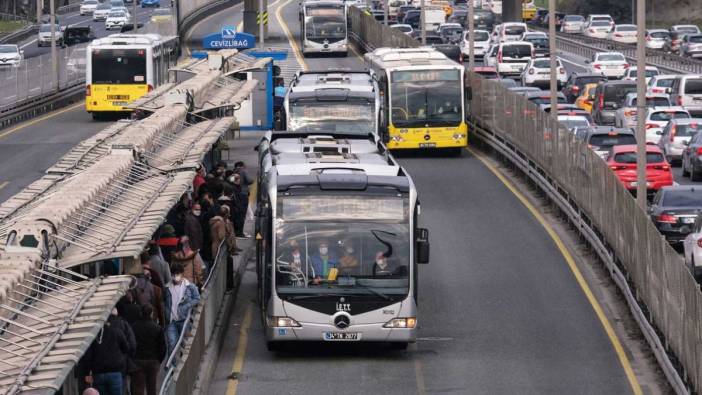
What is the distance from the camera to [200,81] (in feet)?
131

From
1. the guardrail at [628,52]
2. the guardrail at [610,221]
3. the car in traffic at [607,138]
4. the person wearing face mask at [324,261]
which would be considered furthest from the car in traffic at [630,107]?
the person wearing face mask at [324,261]

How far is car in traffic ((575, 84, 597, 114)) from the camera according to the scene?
6145cm

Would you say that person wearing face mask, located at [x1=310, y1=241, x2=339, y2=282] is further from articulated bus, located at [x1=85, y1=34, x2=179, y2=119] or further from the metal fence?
articulated bus, located at [x1=85, y1=34, x2=179, y2=119]

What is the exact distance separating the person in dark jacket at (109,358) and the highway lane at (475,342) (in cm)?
584

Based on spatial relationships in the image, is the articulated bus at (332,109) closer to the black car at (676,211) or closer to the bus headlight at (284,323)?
the black car at (676,211)

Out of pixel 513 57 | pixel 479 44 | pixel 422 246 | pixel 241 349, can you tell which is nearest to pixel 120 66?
pixel 513 57

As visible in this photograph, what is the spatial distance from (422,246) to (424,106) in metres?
24.9

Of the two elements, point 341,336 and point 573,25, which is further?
point 573,25

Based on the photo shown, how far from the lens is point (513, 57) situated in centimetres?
8038

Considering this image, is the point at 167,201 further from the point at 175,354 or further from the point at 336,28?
the point at 336,28

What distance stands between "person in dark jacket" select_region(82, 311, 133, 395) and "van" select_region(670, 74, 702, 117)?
142 feet

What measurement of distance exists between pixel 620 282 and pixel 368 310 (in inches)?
231

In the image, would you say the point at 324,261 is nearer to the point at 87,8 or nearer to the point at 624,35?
the point at 624,35

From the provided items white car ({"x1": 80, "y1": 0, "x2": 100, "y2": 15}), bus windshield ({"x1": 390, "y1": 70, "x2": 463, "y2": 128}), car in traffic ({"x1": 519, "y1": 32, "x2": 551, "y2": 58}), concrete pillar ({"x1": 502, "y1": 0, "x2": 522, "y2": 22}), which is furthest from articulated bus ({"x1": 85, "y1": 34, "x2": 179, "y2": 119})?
white car ({"x1": 80, "y1": 0, "x2": 100, "y2": 15})
